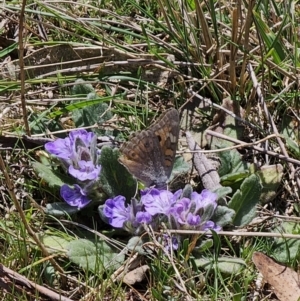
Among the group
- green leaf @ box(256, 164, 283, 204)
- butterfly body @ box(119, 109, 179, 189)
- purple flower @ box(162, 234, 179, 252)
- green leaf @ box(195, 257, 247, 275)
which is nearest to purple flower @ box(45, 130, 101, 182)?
butterfly body @ box(119, 109, 179, 189)

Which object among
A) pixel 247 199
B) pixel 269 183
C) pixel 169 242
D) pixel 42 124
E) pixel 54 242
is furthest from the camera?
pixel 42 124

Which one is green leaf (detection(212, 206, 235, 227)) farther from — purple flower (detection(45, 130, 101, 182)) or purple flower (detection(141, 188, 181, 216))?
purple flower (detection(45, 130, 101, 182))

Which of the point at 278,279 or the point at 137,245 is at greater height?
the point at 137,245

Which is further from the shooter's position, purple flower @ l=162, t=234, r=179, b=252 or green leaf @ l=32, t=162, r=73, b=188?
green leaf @ l=32, t=162, r=73, b=188

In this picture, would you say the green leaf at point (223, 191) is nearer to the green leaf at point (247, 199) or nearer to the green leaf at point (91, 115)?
the green leaf at point (247, 199)

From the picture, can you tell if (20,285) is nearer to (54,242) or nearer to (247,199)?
(54,242)

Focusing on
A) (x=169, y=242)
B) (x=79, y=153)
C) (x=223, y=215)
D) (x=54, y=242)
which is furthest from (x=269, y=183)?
(x=54, y=242)
